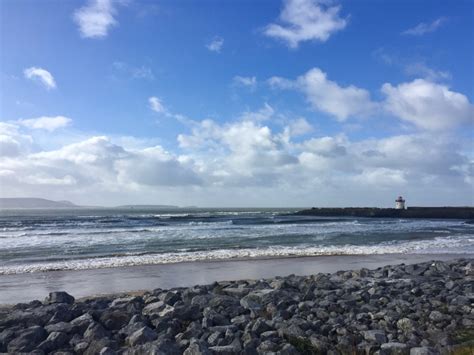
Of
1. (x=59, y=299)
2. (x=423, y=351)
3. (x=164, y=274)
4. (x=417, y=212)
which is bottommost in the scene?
(x=164, y=274)

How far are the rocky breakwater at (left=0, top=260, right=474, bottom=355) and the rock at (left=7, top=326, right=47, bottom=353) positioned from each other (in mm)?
12

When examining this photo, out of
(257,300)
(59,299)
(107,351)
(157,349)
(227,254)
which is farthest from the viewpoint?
(227,254)

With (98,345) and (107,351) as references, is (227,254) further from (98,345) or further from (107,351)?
(107,351)

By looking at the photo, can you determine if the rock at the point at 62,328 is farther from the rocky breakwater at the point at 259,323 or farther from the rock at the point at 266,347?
the rock at the point at 266,347

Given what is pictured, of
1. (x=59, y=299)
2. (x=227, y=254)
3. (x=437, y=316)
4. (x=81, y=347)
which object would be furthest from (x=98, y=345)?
(x=227, y=254)

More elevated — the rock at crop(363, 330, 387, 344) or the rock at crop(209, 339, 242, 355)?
the rock at crop(209, 339, 242, 355)

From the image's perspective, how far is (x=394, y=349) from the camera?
4.93 m

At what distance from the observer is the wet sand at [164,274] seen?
10.3m

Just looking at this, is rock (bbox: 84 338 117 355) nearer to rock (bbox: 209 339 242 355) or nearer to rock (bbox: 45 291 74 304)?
rock (bbox: 209 339 242 355)

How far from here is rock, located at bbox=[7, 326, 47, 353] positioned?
502 centimetres

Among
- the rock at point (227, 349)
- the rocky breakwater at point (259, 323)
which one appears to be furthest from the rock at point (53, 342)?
the rock at point (227, 349)

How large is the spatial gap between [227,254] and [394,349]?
39.2ft

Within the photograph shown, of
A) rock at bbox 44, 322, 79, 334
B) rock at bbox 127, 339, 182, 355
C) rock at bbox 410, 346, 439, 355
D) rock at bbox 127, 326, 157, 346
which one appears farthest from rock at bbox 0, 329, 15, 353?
rock at bbox 410, 346, 439, 355

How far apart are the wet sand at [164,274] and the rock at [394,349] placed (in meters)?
6.53
